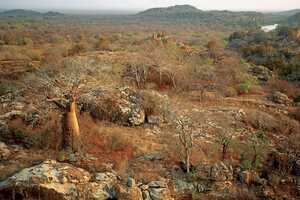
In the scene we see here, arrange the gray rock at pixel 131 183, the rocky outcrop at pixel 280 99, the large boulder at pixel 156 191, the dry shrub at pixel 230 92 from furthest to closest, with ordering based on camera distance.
→ the dry shrub at pixel 230 92 < the rocky outcrop at pixel 280 99 < the large boulder at pixel 156 191 < the gray rock at pixel 131 183

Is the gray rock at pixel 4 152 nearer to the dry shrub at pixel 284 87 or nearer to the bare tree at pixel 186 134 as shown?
the bare tree at pixel 186 134

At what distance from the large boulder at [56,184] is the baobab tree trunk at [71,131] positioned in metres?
1.43

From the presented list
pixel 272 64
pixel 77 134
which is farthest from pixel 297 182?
pixel 272 64

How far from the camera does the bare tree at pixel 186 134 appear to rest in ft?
32.7

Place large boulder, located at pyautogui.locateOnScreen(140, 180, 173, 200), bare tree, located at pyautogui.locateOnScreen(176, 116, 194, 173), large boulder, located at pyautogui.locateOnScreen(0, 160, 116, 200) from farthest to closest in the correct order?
bare tree, located at pyautogui.locateOnScreen(176, 116, 194, 173), large boulder, located at pyautogui.locateOnScreen(140, 180, 173, 200), large boulder, located at pyautogui.locateOnScreen(0, 160, 116, 200)

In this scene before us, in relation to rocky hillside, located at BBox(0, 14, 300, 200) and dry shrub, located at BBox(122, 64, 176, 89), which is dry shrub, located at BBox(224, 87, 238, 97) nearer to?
rocky hillside, located at BBox(0, 14, 300, 200)

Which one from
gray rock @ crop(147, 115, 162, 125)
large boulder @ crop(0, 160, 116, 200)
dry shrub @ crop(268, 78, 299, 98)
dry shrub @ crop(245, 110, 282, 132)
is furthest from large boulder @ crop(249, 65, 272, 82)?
large boulder @ crop(0, 160, 116, 200)

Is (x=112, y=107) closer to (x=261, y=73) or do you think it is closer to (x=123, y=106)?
(x=123, y=106)

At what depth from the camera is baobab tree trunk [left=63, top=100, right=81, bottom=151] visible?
10.0 metres

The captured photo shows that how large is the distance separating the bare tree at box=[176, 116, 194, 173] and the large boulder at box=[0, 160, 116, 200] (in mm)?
2208

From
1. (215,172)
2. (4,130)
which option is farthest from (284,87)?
(4,130)

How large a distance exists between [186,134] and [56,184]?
5190 millimetres

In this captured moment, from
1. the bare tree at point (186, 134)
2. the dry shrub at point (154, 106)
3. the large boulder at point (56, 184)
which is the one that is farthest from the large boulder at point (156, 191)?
the dry shrub at point (154, 106)

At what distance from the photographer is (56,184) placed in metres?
7.89
